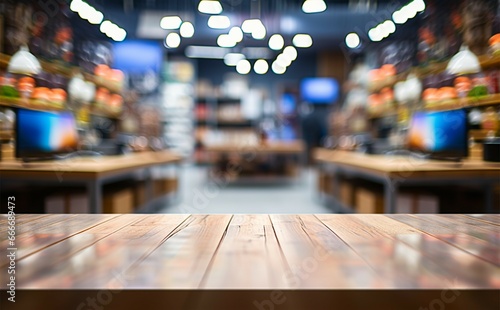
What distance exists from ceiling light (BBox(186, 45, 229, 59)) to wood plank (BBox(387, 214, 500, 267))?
32.6ft

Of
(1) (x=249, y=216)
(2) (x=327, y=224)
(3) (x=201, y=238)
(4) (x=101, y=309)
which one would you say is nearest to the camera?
(4) (x=101, y=309)

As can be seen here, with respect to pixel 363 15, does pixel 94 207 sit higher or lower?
lower

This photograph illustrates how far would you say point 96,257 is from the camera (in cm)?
85

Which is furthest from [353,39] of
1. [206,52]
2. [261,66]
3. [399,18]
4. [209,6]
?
[209,6]

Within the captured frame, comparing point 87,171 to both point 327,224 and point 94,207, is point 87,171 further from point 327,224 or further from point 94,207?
point 327,224

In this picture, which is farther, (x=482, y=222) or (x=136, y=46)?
(x=136, y=46)

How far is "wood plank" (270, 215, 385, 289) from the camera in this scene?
724 mm

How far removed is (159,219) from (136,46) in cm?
842

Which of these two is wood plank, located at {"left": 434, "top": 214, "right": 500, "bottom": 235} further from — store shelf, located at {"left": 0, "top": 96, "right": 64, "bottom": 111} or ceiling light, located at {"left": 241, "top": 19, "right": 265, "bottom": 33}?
ceiling light, located at {"left": 241, "top": 19, "right": 265, "bottom": 33}

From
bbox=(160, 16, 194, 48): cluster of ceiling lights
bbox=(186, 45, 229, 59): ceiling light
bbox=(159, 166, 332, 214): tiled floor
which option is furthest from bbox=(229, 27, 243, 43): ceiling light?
bbox=(186, 45, 229, 59): ceiling light

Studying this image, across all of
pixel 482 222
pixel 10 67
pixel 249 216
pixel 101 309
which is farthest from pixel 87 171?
pixel 482 222

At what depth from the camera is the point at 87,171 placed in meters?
2.42

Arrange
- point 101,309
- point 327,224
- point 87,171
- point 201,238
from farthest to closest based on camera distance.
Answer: point 87,171, point 327,224, point 201,238, point 101,309

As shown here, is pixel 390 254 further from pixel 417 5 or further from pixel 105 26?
pixel 105 26
